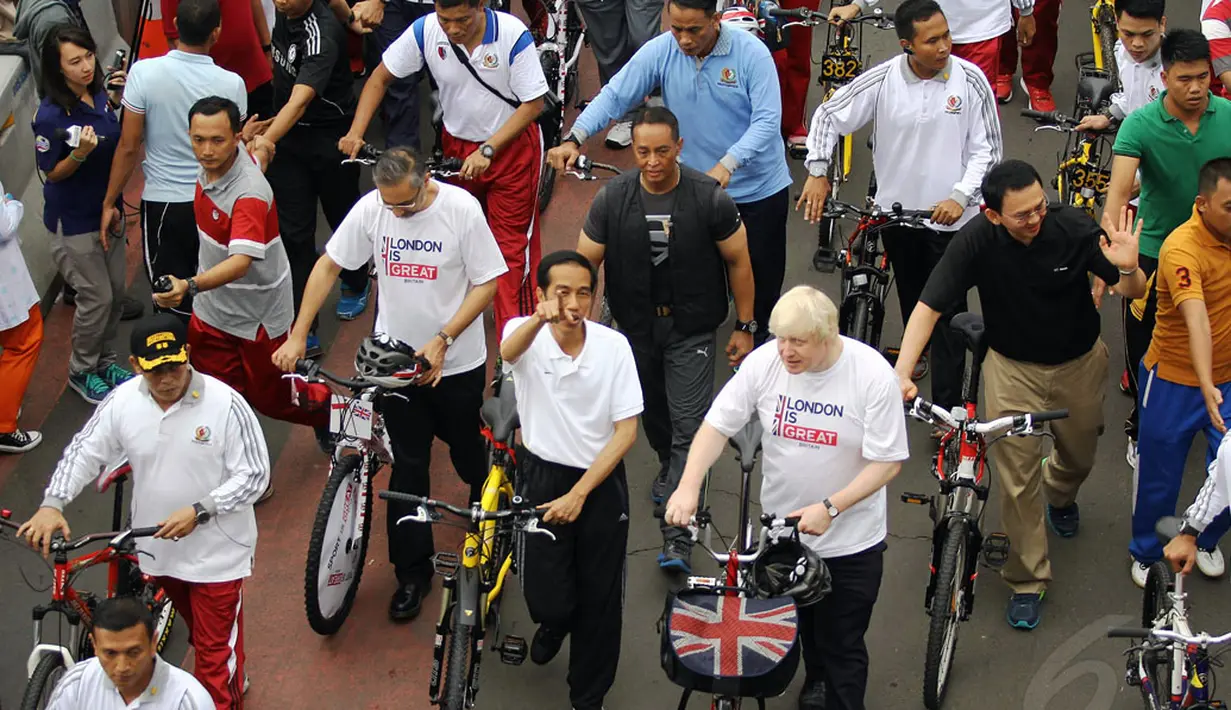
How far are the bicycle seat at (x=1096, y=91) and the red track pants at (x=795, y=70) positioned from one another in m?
2.01

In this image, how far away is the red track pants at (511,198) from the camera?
896 centimetres

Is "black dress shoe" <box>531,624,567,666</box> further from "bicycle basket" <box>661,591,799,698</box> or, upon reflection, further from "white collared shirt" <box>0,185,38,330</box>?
"white collared shirt" <box>0,185,38,330</box>

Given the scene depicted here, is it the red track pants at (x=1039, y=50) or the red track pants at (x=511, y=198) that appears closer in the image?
the red track pants at (x=511, y=198)

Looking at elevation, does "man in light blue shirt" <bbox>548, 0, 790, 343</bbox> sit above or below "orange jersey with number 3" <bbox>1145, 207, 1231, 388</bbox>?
above

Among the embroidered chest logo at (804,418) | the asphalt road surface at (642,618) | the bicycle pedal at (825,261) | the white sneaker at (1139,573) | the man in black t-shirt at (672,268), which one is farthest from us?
the bicycle pedal at (825,261)

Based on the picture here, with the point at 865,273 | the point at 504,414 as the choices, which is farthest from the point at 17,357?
the point at 865,273

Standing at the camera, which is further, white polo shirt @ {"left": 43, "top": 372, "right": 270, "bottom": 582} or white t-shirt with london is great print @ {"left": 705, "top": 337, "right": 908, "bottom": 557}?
white polo shirt @ {"left": 43, "top": 372, "right": 270, "bottom": 582}

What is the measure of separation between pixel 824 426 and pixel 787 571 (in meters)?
0.57

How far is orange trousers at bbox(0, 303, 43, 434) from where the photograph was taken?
8.80 m

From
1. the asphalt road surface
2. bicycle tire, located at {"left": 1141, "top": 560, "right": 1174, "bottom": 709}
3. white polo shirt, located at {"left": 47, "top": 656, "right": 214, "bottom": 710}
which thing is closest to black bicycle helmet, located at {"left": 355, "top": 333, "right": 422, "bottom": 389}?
the asphalt road surface

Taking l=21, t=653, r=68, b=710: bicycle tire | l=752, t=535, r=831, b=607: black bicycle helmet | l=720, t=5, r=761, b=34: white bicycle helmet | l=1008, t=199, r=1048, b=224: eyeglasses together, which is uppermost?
l=720, t=5, r=761, b=34: white bicycle helmet

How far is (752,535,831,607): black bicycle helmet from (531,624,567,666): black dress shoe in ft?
5.07

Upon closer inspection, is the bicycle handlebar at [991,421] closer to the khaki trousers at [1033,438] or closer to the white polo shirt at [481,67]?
the khaki trousers at [1033,438]

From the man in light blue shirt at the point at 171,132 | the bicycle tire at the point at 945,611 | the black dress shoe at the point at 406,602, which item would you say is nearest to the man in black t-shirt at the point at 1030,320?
the bicycle tire at the point at 945,611
